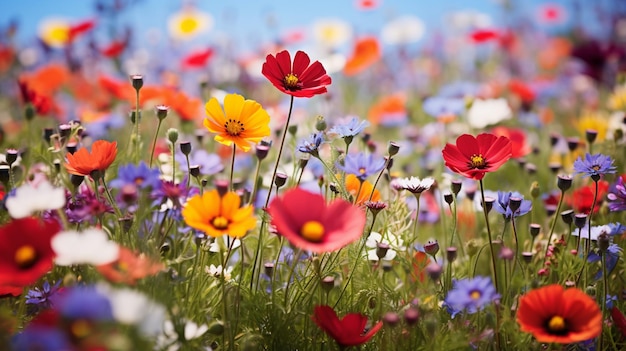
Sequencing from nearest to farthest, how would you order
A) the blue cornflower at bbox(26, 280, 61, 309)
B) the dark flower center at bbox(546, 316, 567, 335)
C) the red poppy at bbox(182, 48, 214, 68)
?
1. the dark flower center at bbox(546, 316, 567, 335)
2. the blue cornflower at bbox(26, 280, 61, 309)
3. the red poppy at bbox(182, 48, 214, 68)

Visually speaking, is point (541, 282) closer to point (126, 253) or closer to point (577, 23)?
Answer: point (126, 253)

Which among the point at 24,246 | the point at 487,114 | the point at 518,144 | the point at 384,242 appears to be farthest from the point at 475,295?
the point at 487,114

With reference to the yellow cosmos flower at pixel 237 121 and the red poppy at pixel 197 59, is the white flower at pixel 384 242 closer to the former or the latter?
the yellow cosmos flower at pixel 237 121

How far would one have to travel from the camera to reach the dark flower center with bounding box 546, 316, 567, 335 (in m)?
0.68

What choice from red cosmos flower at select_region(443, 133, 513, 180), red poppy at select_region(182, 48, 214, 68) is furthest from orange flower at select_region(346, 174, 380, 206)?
red poppy at select_region(182, 48, 214, 68)

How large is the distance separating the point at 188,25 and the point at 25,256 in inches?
95.8

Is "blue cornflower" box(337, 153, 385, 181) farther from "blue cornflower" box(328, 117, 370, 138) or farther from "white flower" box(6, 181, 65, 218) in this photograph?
"white flower" box(6, 181, 65, 218)

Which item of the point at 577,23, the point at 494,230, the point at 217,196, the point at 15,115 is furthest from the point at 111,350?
the point at 577,23

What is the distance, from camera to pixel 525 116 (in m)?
2.12

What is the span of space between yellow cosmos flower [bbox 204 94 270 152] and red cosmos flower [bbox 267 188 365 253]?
177 millimetres

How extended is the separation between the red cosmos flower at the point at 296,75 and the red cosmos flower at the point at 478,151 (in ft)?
0.65

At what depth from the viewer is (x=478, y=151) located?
851mm

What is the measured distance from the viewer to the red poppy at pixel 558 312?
0.67 meters

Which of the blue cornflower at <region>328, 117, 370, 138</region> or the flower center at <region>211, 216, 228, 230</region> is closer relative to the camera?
the flower center at <region>211, 216, 228, 230</region>
